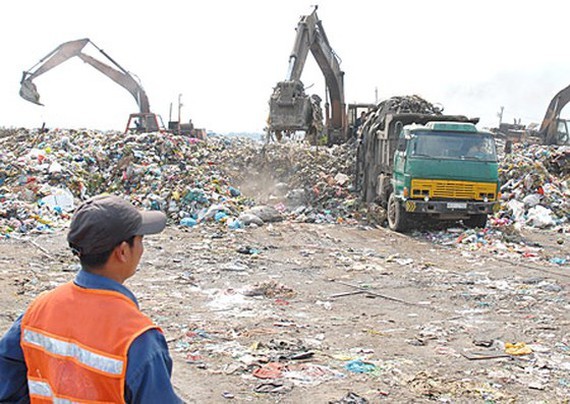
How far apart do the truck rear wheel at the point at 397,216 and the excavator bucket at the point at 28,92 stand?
13409 millimetres

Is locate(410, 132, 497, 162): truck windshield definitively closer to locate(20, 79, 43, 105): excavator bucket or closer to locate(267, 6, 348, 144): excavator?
locate(267, 6, 348, 144): excavator

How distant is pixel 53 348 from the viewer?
1878 millimetres

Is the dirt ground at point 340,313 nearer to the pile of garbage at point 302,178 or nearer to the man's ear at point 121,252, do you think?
the man's ear at point 121,252

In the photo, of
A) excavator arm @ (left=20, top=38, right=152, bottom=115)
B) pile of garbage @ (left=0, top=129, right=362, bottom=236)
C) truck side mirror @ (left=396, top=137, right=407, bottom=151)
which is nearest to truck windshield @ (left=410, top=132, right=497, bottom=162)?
truck side mirror @ (left=396, top=137, right=407, bottom=151)

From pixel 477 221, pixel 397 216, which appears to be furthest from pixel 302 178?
pixel 477 221

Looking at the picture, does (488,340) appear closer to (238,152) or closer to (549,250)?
(549,250)

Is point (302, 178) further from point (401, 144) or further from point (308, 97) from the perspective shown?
point (401, 144)

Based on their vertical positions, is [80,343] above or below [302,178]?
above

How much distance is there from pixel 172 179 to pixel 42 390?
45.7 feet

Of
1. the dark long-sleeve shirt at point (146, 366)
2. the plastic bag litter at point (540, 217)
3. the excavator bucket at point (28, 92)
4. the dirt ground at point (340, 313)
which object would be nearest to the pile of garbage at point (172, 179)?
the excavator bucket at point (28, 92)

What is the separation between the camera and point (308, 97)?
16.7 meters

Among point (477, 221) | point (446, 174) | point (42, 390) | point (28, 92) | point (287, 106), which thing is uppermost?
point (28, 92)

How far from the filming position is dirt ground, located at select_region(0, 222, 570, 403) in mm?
4883

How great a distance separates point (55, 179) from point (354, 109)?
8.77 m
